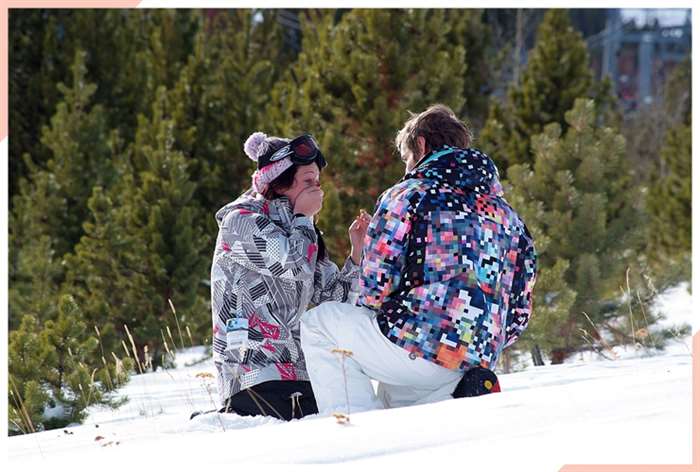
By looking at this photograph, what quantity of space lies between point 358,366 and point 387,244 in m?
0.47

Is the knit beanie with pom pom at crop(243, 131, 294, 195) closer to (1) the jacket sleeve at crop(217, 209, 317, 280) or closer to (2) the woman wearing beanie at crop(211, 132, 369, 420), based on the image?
(2) the woman wearing beanie at crop(211, 132, 369, 420)

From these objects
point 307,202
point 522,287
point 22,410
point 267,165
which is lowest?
point 22,410

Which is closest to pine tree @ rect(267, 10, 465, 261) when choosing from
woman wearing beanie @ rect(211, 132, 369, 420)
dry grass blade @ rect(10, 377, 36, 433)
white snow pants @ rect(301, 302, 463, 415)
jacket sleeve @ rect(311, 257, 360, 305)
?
dry grass blade @ rect(10, 377, 36, 433)

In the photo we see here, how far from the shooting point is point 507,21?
23.4m

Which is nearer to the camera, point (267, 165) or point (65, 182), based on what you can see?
point (267, 165)

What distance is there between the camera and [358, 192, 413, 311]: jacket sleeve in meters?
3.83

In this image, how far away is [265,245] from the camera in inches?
169

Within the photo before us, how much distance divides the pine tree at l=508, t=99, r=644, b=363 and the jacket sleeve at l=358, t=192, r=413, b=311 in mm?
3708

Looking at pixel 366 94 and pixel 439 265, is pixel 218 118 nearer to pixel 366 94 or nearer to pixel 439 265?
pixel 366 94

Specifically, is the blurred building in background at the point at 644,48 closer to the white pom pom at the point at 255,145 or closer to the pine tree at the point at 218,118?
the pine tree at the point at 218,118

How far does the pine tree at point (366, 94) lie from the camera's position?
9914 millimetres

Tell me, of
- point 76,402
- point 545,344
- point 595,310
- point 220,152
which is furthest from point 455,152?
point 220,152

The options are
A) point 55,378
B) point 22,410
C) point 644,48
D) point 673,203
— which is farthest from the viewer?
point 644,48

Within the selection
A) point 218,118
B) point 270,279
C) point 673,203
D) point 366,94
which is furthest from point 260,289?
point 673,203
